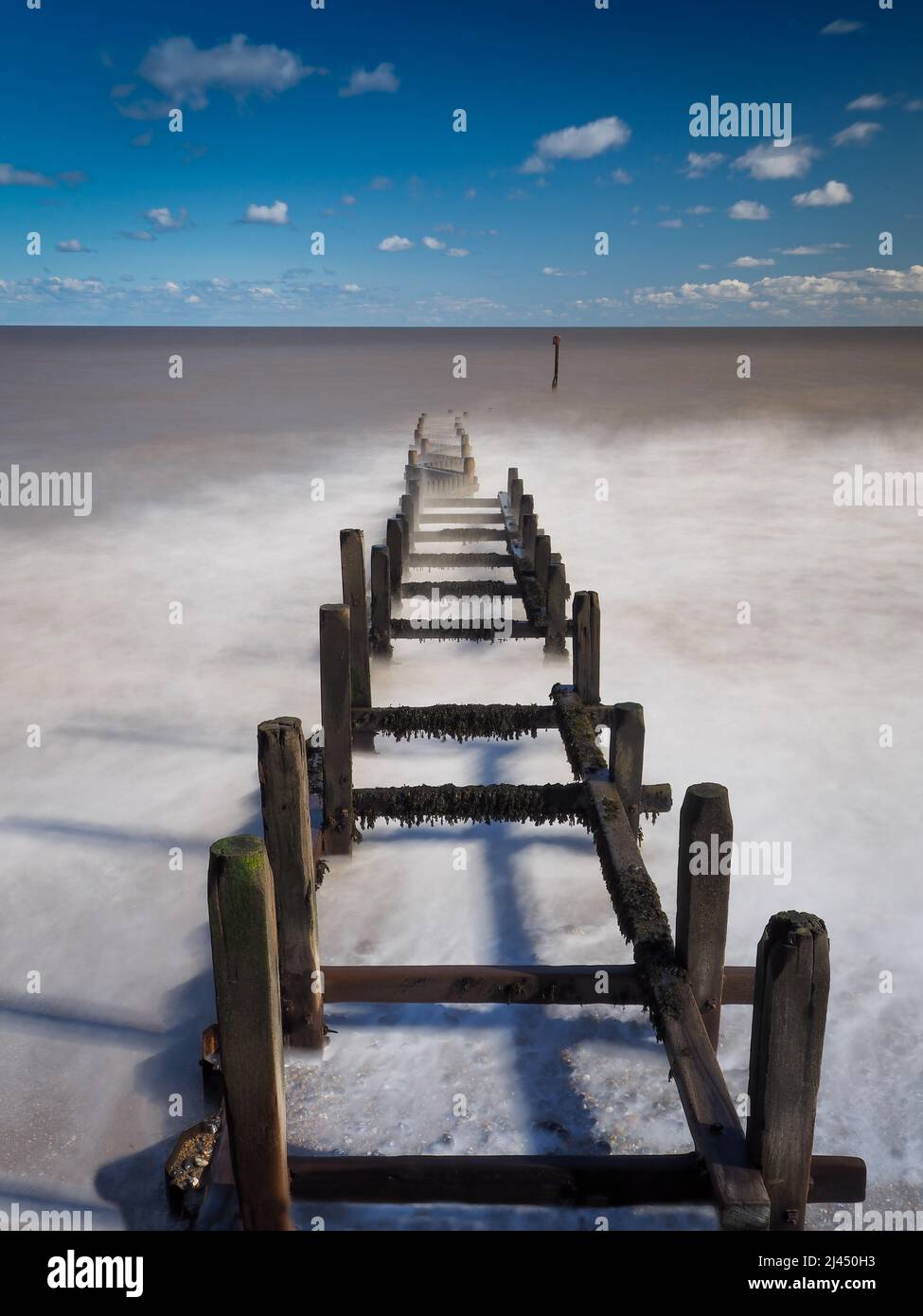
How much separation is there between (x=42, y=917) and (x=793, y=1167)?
14.7 ft

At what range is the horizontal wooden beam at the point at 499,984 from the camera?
12.5 ft

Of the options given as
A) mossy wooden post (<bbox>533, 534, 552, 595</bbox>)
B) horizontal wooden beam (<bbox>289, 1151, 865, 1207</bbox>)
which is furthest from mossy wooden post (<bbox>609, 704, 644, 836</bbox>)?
mossy wooden post (<bbox>533, 534, 552, 595</bbox>)

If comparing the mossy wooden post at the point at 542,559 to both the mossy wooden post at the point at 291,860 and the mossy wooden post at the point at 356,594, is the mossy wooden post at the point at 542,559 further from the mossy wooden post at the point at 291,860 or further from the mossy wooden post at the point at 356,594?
the mossy wooden post at the point at 291,860

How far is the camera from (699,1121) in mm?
2885

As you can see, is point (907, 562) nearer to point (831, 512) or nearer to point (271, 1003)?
point (831, 512)

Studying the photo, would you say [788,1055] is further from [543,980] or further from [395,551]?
[395,551]

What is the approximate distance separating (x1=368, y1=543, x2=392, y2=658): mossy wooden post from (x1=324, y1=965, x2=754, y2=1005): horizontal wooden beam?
4.82 m

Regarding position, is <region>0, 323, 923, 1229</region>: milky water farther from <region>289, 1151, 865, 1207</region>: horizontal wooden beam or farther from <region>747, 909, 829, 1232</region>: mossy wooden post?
<region>747, 909, 829, 1232</region>: mossy wooden post

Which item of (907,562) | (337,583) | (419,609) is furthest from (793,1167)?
(907,562)

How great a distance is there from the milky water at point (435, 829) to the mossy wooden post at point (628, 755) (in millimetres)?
846

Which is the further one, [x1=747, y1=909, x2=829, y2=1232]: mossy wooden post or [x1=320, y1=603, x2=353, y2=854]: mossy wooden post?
[x1=320, y1=603, x2=353, y2=854]: mossy wooden post

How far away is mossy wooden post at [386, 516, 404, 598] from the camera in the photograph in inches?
385

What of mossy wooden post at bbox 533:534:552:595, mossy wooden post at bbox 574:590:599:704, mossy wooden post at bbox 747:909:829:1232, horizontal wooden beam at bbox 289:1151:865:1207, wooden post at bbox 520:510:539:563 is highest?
wooden post at bbox 520:510:539:563
